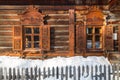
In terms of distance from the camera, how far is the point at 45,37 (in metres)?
12.8

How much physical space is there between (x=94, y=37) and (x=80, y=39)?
745mm

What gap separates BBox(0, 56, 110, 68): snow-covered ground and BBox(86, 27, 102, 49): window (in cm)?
73

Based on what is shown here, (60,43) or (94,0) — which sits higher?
(94,0)

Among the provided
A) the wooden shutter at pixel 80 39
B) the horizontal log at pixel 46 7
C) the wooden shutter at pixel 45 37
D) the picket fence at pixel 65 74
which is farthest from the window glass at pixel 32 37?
the picket fence at pixel 65 74

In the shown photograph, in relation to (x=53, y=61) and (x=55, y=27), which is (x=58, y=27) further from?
(x=53, y=61)

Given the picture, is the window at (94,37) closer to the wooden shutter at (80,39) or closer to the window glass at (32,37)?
the wooden shutter at (80,39)

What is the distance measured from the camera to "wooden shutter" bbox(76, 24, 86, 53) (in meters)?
13.0

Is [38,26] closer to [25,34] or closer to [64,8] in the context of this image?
[25,34]

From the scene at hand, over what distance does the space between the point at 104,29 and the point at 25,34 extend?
4.05 metres

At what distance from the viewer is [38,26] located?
12.9 meters

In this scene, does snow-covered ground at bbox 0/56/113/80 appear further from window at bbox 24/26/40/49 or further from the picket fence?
the picket fence

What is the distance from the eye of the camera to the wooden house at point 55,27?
42.0 feet

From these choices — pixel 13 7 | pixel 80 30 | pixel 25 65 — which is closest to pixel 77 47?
pixel 80 30

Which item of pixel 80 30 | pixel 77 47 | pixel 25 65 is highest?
pixel 80 30
